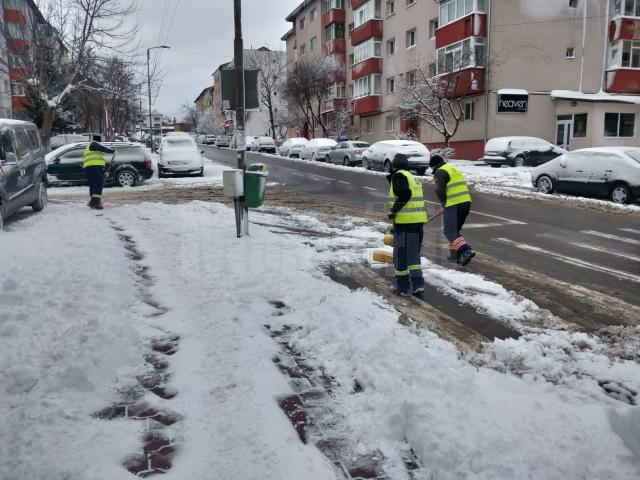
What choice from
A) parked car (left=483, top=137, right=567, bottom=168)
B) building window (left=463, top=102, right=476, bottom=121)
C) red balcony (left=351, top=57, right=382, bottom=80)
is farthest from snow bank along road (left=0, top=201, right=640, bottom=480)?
red balcony (left=351, top=57, right=382, bottom=80)

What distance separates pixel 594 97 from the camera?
2728cm

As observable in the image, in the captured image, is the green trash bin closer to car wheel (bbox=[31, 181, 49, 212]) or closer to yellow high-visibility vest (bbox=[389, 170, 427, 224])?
yellow high-visibility vest (bbox=[389, 170, 427, 224])

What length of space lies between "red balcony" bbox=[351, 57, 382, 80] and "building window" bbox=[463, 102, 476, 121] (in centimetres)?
1200

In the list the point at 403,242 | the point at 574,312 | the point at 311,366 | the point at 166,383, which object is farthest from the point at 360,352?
the point at 574,312

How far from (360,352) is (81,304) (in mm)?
2730

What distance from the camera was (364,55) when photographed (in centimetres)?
4200

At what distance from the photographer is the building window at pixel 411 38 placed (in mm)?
36294

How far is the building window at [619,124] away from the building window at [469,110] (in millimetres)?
6565

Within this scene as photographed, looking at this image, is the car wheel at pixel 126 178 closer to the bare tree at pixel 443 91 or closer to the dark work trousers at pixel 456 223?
the dark work trousers at pixel 456 223

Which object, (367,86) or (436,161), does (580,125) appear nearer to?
(367,86)

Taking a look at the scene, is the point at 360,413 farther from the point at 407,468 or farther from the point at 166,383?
the point at 166,383

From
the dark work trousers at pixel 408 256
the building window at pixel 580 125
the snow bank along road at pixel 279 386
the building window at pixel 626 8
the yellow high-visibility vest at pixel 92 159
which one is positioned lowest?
the snow bank along road at pixel 279 386

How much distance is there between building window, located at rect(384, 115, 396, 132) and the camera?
3928 centimetres

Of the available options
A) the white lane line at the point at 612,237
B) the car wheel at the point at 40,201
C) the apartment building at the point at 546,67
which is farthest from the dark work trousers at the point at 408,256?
the apartment building at the point at 546,67
